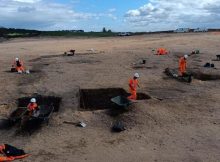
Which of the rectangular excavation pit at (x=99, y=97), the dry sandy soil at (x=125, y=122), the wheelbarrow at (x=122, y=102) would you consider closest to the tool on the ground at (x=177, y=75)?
the dry sandy soil at (x=125, y=122)

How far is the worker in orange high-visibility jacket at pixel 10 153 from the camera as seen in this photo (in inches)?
619

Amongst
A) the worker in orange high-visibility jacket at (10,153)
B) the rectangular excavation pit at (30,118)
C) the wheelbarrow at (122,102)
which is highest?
the wheelbarrow at (122,102)

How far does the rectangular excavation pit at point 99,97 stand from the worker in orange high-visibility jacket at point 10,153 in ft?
17.1

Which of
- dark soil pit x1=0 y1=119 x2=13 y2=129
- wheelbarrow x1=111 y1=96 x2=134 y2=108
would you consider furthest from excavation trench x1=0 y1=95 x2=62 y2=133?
wheelbarrow x1=111 y1=96 x2=134 y2=108

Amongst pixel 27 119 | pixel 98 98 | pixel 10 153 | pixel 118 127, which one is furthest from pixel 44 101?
pixel 10 153

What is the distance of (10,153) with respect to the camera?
52.2 ft

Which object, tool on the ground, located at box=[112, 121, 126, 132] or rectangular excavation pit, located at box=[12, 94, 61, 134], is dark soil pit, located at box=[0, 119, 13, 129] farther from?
tool on the ground, located at box=[112, 121, 126, 132]

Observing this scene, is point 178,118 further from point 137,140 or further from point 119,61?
point 119,61

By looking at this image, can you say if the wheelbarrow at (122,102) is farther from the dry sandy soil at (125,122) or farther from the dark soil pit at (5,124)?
the dark soil pit at (5,124)

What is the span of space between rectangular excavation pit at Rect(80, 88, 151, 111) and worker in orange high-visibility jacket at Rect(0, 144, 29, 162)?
17.1 feet

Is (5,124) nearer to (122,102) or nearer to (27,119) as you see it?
→ (27,119)

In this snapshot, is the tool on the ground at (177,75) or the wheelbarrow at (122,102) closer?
the wheelbarrow at (122,102)

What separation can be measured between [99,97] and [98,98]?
172mm

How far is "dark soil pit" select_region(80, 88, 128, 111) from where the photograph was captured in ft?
69.9
